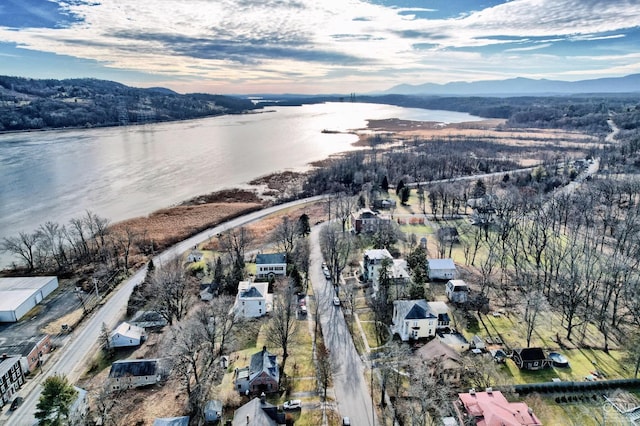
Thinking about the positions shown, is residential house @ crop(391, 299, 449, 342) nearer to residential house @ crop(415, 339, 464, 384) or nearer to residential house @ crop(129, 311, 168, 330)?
residential house @ crop(415, 339, 464, 384)

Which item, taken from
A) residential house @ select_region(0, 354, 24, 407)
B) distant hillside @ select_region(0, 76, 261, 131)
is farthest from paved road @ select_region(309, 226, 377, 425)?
distant hillside @ select_region(0, 76, 261, 131)

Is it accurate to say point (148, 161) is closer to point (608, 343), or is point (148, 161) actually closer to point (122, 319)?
point (122, 319)

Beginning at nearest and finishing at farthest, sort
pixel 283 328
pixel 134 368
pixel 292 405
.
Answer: pixel 292 405 < pixel 134 368 < pixel 283 328

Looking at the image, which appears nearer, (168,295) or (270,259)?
(168,295)

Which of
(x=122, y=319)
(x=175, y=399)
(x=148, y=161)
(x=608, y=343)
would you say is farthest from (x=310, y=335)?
(x=148, y=161)

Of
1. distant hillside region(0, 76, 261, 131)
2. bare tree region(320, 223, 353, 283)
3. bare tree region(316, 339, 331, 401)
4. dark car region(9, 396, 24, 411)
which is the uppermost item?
distant hillside region(0, 76, 261, 131)

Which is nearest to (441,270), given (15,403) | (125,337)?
(125,337)

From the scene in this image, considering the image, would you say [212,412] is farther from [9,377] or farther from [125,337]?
[9,377]

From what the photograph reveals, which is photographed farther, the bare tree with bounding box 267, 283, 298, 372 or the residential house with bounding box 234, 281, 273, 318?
the residential house with bounding box 234, 281, 273, 318
